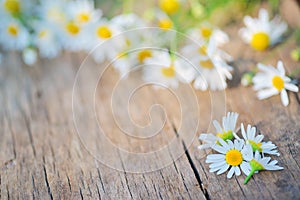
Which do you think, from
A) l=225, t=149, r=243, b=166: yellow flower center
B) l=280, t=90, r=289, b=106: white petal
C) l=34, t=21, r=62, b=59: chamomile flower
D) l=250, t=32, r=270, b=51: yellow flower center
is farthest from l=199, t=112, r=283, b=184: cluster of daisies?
l=34, t=21, r=62, b=59: chamomile flower

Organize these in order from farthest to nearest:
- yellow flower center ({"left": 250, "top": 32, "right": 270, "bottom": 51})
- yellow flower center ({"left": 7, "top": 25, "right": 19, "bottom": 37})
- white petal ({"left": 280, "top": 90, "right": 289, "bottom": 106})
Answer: yellow flower center ({"left": 7, "top": 25, "right": 19, "bottom": 37}), yellow flower center ({"left": 250, "top": 32, "right": 270, "bottom": 51}), white petal ({"left": 280, "top": 90, "right": 289, "bottom": 106})

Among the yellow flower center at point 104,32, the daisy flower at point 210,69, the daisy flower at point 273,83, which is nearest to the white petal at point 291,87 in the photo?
the daisy flower at point 273,83

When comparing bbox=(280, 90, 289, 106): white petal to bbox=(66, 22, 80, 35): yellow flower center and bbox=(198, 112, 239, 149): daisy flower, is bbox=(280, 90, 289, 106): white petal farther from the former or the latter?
bbox=(66, 22, 80, 35): yellow flower center

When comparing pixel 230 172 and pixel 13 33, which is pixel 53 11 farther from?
pixel 230 172

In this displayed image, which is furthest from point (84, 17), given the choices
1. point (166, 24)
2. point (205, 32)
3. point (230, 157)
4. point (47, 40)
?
point (230, 157)

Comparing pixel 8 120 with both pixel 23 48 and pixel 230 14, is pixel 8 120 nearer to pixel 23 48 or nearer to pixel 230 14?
pixel 23 48

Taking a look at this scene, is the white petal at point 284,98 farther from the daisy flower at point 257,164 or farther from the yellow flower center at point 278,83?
the daisy flower at point 257,164
